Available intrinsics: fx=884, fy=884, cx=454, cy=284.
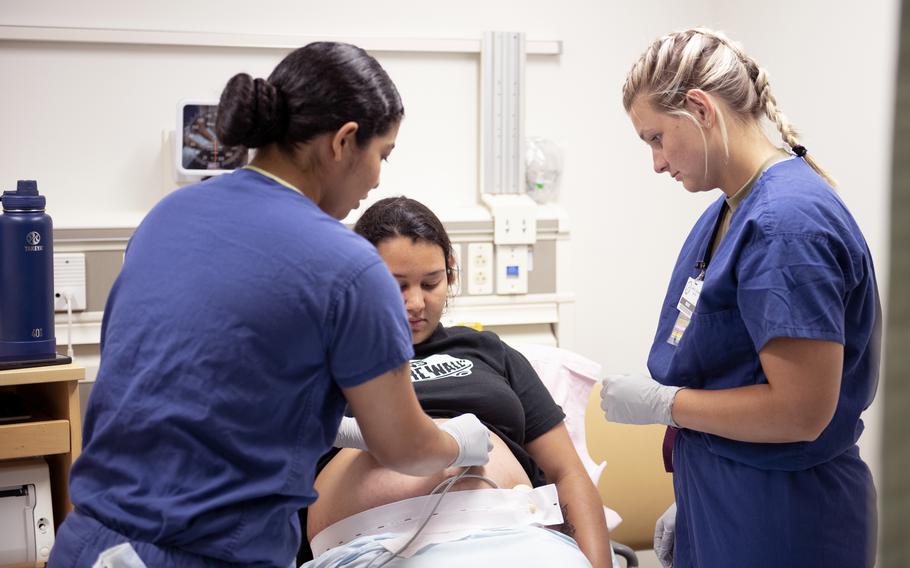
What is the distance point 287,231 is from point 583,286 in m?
2.21

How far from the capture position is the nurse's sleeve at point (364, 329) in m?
1.04

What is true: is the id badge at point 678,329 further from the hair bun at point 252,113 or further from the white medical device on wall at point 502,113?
the white medical device on wall at point 502,113

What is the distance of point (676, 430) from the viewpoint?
172cm

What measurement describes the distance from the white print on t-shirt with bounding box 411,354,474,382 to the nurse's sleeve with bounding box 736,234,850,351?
71 cm

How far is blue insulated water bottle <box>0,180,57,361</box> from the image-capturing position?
6.79 feet

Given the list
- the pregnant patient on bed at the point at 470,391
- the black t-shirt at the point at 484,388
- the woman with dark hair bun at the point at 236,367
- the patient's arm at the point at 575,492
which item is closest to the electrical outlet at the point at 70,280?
the pregnant patient on bed at the point at 470,391

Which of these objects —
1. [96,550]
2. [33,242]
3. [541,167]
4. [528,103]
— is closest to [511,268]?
[541,167]

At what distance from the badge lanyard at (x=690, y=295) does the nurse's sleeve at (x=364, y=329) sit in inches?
27.1

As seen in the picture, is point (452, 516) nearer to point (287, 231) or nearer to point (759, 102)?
point (287, 231)

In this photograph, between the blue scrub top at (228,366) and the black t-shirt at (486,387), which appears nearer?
the blue scrub top at (228,366)

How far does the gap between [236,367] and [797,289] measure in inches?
32.3

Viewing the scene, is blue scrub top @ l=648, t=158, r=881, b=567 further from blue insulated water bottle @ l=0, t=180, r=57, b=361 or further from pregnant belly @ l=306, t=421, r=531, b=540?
blue insulated water bottle @ l=0, t=180, r=57, b=361

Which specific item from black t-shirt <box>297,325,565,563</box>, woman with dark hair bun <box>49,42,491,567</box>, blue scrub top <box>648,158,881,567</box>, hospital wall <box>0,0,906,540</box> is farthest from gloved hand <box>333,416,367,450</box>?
hospital wall <box>0,0,906,540</box>

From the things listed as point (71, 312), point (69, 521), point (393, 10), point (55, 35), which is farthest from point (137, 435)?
point (393, 10)
